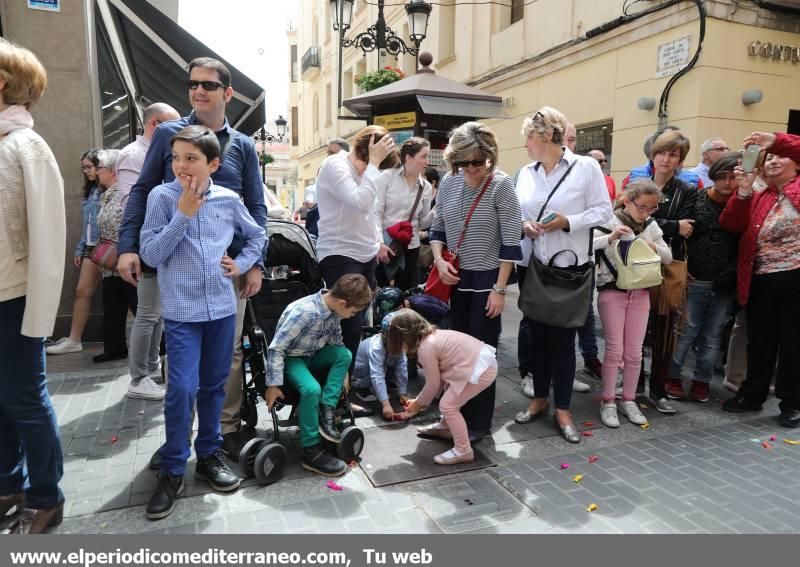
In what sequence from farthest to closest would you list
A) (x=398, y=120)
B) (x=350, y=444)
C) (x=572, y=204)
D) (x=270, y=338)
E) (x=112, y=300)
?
1. (x=398, y=120)
2. (x=112, y=300)
3. (x=270, y=338)
4. (x=572, y=204)
5. (x=350, y=444)

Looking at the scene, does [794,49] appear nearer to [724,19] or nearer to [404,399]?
[724,19]

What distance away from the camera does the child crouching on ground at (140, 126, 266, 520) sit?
2639 mm

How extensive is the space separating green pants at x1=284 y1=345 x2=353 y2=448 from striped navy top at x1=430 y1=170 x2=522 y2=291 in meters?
0.94

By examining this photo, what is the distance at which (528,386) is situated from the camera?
4.70m

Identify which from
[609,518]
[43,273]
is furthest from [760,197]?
[43,273]

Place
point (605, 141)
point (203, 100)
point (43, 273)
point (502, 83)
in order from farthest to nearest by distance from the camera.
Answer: point (502, 83) → point (605, 141) → point (203, 100) → point (43, 273)

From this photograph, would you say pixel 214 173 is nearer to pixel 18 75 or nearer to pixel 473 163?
pixel 18 75

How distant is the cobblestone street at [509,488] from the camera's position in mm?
2746

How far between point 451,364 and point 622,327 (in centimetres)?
146

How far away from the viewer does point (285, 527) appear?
8.79 ft

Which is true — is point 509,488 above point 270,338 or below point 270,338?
below

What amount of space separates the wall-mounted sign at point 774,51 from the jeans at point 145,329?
9028 mm

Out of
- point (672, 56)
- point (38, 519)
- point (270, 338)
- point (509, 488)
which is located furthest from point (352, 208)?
point (672, 56)

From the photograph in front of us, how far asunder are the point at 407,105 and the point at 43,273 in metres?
5.20
